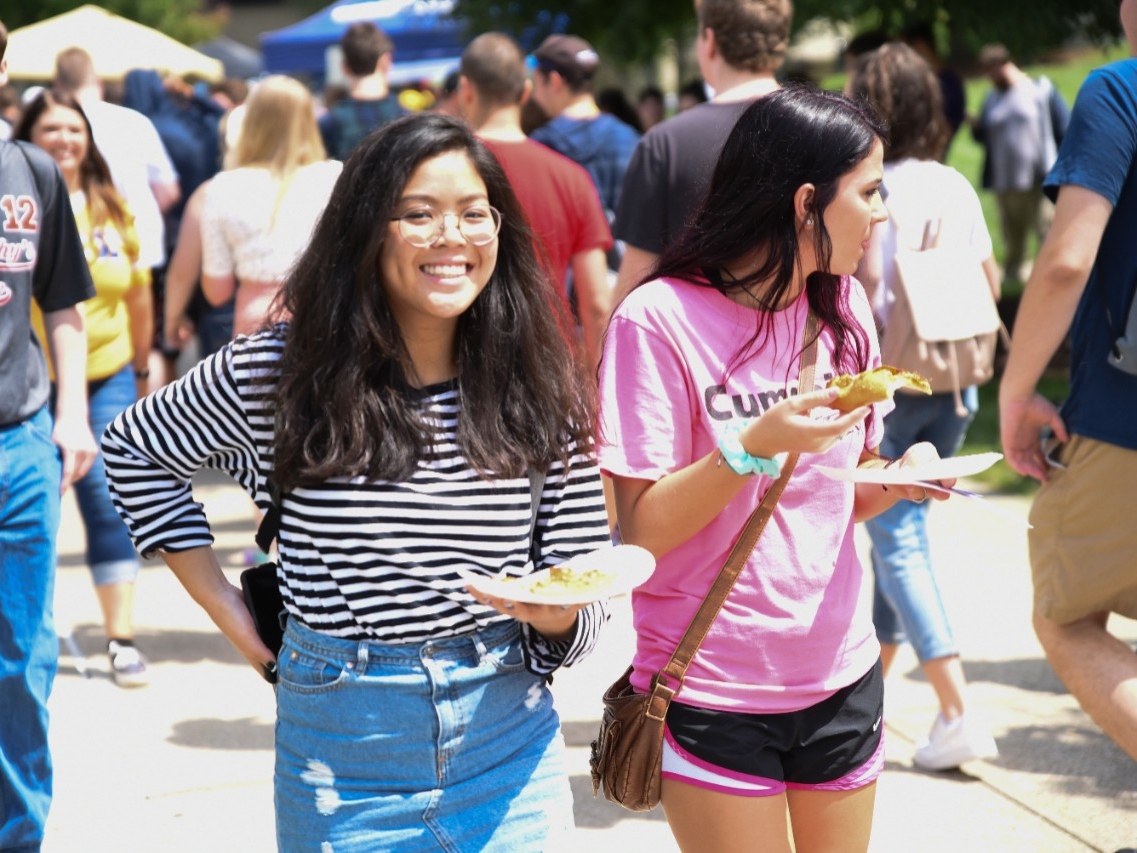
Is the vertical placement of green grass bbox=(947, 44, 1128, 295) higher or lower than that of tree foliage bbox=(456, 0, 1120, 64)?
lower

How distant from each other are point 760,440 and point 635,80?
2441 cm

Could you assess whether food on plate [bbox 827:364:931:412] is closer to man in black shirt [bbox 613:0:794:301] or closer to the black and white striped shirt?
the black and white striped shirt

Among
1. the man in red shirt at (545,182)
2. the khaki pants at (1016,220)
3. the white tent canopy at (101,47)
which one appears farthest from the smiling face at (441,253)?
the white tent canopy at (101,47)

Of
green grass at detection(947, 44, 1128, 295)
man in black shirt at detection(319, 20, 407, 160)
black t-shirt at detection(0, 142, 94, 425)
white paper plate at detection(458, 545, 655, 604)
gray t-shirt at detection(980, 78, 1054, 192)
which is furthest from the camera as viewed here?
green grass at detection(947, 44, 1128, 295)

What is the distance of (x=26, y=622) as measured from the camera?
140 inches

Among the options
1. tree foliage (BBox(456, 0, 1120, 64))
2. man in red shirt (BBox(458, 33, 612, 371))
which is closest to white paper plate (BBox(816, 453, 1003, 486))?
man in red shirt (BBox(458, 33, 612, 371))

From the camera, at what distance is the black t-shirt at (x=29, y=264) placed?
3510 mm

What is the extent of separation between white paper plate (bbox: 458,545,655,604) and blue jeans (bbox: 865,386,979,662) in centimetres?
238

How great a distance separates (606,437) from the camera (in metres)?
2.57

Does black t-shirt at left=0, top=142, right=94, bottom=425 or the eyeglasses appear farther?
black t-shirt at left=0, top=142, right=94, bottom=425

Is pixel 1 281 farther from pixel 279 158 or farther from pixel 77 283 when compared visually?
pixel 279 158

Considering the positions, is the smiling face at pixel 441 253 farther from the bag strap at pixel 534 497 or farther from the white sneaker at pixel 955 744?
the white sneaker at pixel 955 744

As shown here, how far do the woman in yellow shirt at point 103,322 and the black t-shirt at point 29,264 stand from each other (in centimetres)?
173

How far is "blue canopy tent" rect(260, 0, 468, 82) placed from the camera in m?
19.1
